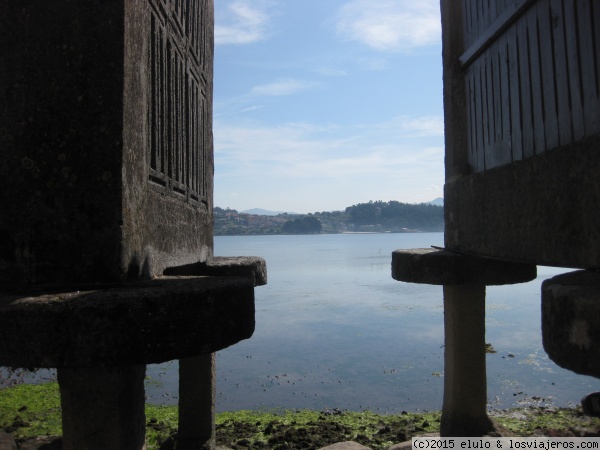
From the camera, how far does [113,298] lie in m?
2.02

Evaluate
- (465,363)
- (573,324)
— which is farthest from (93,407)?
(465,363)

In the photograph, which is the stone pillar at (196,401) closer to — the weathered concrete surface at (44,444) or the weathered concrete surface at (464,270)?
the weathered concrete surface at (44,444)

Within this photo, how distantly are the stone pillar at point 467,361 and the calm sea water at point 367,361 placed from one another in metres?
6.67

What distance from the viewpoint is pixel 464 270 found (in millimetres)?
4930

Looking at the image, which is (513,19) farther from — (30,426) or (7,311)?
(30,426)

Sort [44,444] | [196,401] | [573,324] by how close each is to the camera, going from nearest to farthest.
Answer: [573,324] < [196,401] < [44,444]

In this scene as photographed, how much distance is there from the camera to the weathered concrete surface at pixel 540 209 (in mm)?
2514

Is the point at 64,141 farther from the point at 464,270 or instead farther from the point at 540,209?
the point at 464,270

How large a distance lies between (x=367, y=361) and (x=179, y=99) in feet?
46.8

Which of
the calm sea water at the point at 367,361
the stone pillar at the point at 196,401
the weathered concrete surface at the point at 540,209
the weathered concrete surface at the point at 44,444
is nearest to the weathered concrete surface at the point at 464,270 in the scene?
the weathered concrete surface at the point at 540,209

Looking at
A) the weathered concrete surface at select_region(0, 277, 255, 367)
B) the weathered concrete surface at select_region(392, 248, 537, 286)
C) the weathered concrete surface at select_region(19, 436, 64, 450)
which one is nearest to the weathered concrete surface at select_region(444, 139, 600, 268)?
the weathered concrete surface at select_region(392, 248, 537, 286)

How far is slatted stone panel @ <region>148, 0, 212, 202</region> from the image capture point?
3.14 metres

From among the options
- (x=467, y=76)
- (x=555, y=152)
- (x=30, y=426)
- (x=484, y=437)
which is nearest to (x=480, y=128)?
(x=467, y=76)

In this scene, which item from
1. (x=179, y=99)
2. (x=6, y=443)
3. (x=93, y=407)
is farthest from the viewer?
(x=6, y=443)
